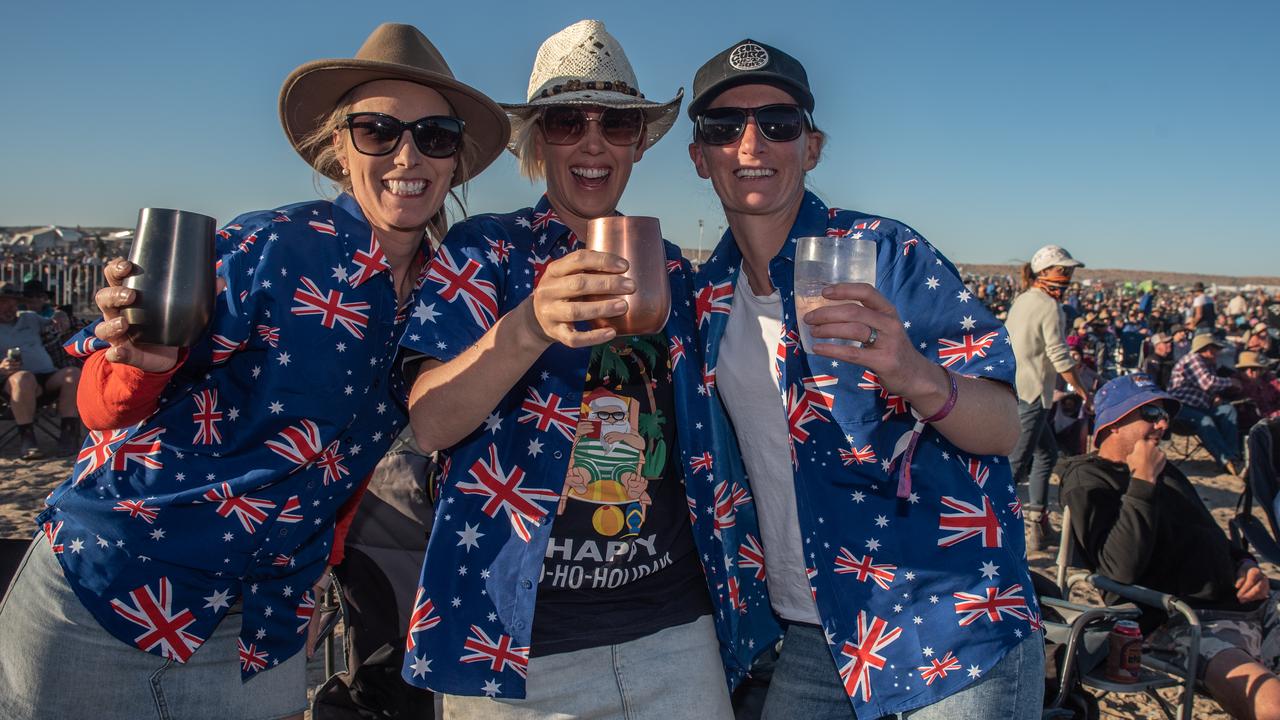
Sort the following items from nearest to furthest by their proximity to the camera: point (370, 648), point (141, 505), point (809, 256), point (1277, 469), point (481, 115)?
point (809, 256) < point (141, 505) < point (481, 115) < point (370, 648) < point (1277, 469)

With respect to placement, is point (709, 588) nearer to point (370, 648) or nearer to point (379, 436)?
point (379, 436)

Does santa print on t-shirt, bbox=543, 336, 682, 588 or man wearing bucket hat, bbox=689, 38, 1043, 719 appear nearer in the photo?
man wearing bucket hat, bbox=689, 38, 1043, 719

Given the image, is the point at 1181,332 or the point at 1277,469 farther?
the point at 1181,332

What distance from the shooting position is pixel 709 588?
7.21ft

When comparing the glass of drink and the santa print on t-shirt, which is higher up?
the glass of drink

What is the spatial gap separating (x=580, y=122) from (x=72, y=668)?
194cm

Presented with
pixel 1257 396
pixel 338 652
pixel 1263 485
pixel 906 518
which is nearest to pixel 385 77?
pixel 906 518

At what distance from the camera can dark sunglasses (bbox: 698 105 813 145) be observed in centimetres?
222

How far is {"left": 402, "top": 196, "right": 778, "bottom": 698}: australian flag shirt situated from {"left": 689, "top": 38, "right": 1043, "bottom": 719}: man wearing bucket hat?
17 centimetres

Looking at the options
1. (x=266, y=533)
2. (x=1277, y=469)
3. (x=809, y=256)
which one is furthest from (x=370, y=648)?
(x=1277, y=469)

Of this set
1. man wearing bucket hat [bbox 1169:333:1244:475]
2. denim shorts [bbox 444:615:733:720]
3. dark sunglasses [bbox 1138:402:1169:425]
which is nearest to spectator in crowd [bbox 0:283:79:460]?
denim shorts [bbox 444:615:733:720]

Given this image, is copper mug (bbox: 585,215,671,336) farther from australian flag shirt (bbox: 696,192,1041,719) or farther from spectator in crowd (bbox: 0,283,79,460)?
spectator in crowd (bbox: 0,283,79,460)

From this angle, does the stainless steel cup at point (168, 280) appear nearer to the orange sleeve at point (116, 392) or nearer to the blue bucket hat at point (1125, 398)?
the orange sleeve at point (116, 392)

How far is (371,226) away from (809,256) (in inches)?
48.7
